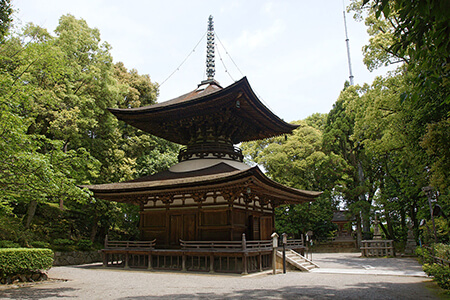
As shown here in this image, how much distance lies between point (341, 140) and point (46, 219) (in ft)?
87.0

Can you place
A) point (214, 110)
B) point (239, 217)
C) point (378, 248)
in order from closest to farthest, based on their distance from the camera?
point (239, 217)
point (214, 110)
point (378, 248)

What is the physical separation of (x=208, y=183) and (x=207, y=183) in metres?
0.05

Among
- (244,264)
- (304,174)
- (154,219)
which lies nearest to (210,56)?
(154,219)

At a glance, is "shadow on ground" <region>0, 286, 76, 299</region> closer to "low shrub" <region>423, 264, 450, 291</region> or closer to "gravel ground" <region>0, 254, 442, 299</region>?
"gravel ground" <region>0, 254, 442, 299</region>

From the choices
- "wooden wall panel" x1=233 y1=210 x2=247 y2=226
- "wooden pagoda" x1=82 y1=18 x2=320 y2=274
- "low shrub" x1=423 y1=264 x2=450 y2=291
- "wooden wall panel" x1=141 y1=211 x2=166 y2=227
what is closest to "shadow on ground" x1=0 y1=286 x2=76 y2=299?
"wooden pagoda" x1=82 y1=18 x2=320 y2=274

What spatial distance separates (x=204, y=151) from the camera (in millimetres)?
17375

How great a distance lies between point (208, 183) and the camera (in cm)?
1355

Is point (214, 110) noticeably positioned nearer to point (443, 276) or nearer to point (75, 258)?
point (443, 276)

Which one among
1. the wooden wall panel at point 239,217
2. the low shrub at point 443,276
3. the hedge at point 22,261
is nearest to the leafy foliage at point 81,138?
the hedge at point 22,261

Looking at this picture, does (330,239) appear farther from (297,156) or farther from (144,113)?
(144,113)

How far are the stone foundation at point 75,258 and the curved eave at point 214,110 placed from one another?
9492mm

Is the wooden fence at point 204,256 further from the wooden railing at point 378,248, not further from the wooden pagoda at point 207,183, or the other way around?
the wooden railing at point 378,248

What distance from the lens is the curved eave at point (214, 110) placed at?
592 inches

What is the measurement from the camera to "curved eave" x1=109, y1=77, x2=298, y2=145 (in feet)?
49.3
